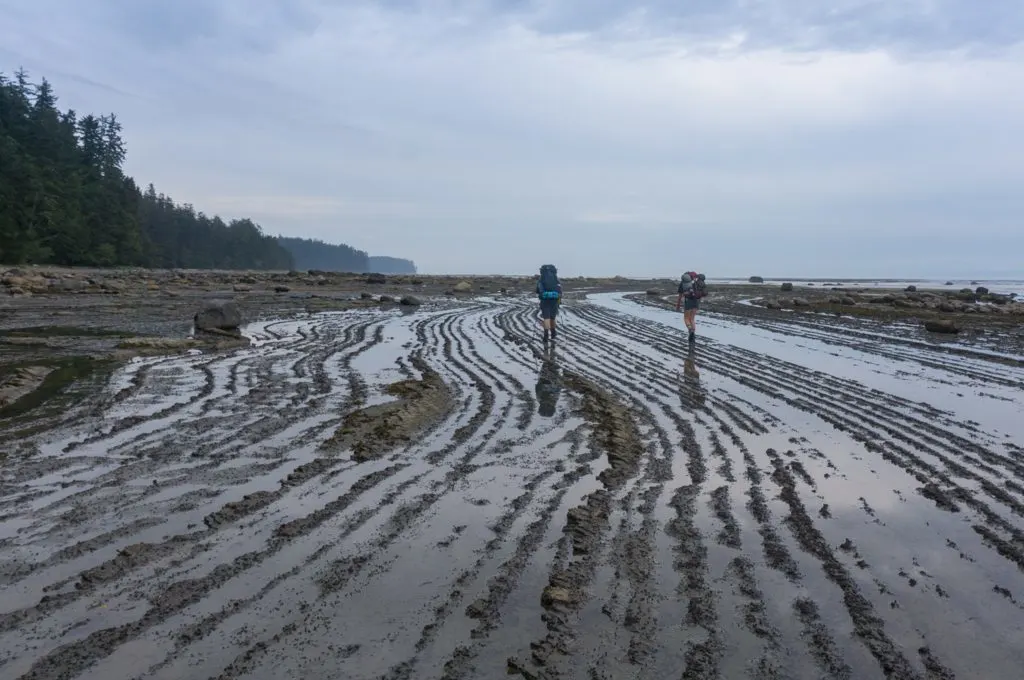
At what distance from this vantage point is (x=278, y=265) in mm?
133000

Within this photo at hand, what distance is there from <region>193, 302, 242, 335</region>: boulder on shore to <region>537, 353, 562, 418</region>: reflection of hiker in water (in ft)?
32.6

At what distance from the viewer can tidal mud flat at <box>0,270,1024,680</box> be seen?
3.48m

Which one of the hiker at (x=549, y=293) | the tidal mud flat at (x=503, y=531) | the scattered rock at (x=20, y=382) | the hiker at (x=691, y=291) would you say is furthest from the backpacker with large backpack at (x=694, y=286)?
the scattered rock at (x=20, y=382)

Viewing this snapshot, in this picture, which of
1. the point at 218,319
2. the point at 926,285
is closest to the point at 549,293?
the point at 218,319

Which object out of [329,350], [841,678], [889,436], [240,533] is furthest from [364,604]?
[329,350]

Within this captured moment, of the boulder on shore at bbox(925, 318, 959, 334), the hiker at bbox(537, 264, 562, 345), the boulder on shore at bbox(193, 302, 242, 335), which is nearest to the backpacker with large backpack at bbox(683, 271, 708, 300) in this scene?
the hiker at bbox(537, 264, 562, 345)

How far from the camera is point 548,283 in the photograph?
63.3 feet

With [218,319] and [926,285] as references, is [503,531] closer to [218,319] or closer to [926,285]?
[218,319]

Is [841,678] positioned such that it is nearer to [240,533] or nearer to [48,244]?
[240,533]

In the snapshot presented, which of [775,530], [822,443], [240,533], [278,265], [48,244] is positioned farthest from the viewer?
[278,265]

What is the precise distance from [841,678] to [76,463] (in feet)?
22.9

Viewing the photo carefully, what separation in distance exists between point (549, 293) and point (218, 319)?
10129 mm

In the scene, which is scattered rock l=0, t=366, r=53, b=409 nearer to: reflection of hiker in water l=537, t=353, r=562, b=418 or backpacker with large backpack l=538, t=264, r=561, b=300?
reflection of hiker in water l=537, t=353, r=562, b=418

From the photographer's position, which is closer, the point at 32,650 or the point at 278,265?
the point at 32,650
